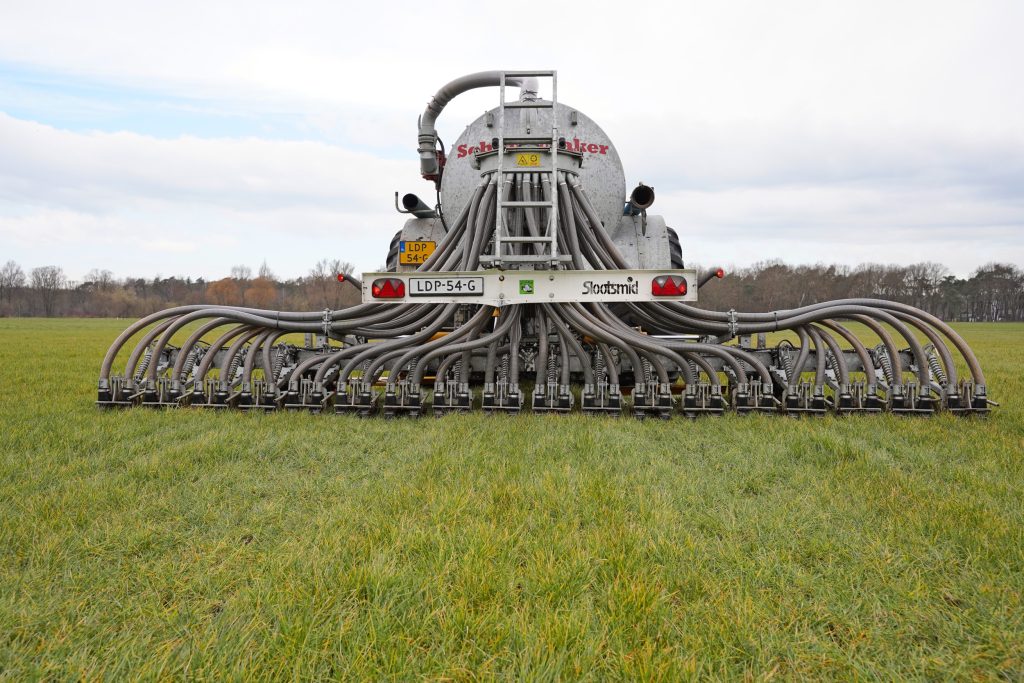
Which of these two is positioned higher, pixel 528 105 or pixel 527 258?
pixel 528 105

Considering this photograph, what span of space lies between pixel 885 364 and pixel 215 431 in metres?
6.39

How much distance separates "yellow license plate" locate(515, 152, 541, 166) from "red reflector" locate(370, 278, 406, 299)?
66.1 inches

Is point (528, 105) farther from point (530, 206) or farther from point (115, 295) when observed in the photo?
point (115, 295)

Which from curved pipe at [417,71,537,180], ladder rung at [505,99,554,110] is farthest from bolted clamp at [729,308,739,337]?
curved pipe at [417,71,537,180]

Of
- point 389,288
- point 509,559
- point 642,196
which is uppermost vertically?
point 642,196

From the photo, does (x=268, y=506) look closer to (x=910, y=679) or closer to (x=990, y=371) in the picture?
(x=910, y=679)

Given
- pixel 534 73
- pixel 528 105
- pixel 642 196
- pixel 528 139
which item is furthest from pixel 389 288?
pixel 642 196

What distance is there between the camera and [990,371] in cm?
1045

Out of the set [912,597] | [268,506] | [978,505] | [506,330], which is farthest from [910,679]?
[506,330]

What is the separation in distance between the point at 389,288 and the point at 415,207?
8.86 ft

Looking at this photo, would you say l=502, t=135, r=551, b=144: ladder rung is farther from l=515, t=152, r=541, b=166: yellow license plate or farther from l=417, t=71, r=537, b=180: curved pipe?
l=417, t=71, r=537, b=180: curved pipe

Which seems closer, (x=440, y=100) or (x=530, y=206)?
(x=530, y=206)

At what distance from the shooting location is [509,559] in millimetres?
2506

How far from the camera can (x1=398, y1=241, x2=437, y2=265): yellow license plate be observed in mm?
7176
